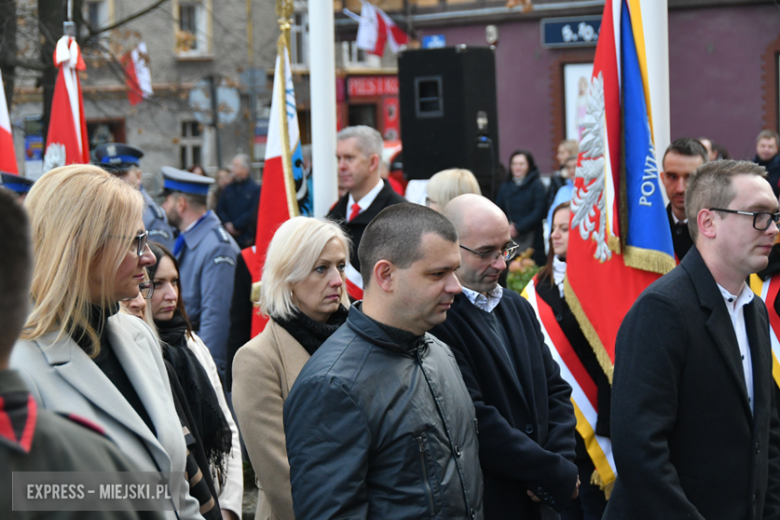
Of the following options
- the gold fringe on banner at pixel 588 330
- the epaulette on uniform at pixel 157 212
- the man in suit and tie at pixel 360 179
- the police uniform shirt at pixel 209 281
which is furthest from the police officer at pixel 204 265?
the gold fringe on banner at pixel 588 330

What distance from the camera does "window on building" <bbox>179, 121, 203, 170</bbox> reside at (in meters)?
26.2

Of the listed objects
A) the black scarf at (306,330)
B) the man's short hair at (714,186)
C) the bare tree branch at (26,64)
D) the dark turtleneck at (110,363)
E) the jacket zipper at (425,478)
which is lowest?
the jacket zipper at (425,478)

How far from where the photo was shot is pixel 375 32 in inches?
640

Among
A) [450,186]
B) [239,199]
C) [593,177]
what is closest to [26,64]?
[239,199]

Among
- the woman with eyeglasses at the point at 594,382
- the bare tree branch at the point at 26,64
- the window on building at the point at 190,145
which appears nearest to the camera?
the woman with eyeglasses at the point at 594,382

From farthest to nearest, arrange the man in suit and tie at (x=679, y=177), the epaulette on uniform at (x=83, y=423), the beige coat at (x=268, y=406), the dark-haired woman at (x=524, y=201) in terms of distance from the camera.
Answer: the dark-haired woman at (x=524, y=201) < the man in suit and tie at (x=679, y=177) < the beige coat at (x=268, y=406) < the epaulette on uniform at (x=83, y=423)

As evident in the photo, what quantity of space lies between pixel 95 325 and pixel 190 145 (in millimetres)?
25193

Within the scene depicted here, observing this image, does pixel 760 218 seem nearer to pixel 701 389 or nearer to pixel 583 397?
pixel 701 389

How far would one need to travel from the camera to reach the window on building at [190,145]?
1030 inches

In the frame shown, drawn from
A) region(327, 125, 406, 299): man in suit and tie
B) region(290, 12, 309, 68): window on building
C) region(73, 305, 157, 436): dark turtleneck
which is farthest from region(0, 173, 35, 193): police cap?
region(290, 12, 309, 68): window on building

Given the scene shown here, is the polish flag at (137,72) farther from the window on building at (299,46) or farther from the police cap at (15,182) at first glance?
the window on building at (299,46)

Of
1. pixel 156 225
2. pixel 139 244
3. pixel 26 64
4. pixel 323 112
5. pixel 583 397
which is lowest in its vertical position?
pixel 583 397

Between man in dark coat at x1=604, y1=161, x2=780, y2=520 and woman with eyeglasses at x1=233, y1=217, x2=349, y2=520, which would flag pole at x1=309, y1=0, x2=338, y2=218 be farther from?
man in dark coat at x1=604, y1=161, x2=780, y2=520

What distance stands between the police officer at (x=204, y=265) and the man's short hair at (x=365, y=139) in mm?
1140
